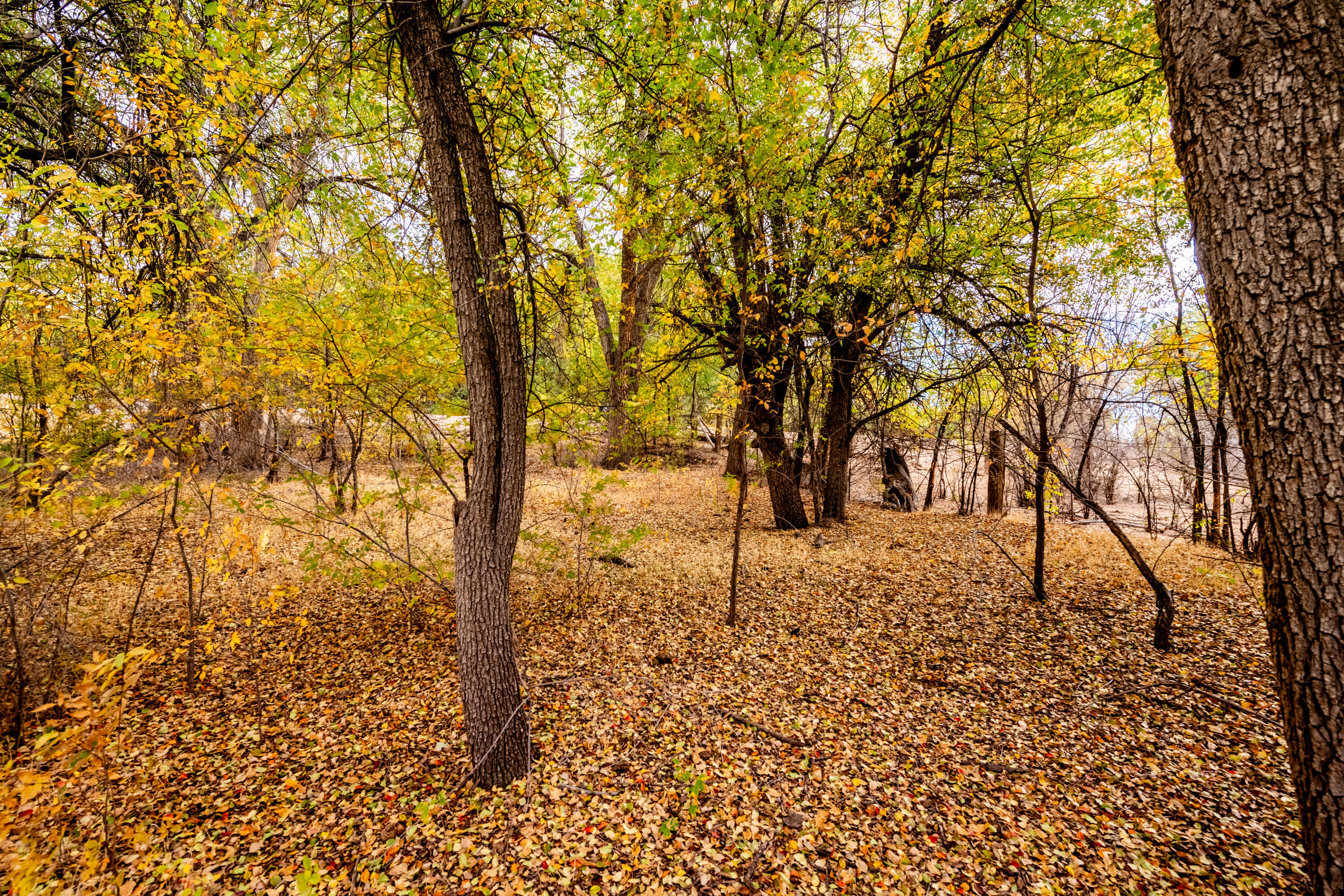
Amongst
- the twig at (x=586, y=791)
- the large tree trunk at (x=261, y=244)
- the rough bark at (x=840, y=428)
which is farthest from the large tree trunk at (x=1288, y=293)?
the rough bark at (x=840, y=428)

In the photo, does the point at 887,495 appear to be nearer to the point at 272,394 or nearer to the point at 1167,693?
the point at 1167,693

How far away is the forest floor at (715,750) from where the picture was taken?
103 inches

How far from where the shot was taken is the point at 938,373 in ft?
21.0

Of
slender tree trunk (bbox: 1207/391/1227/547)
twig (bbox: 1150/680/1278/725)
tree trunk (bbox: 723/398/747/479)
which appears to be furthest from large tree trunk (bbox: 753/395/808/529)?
slender tree trunk (bbox: 1207/391/1227/547)

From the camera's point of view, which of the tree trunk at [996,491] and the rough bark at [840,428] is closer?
the rough bark at [840,428]

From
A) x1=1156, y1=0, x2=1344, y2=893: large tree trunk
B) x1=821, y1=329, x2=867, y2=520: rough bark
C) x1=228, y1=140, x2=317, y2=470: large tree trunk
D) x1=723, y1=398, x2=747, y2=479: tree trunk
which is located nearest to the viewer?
x1=1156, y1=0, x2=1344, y2=893: large tree trunk

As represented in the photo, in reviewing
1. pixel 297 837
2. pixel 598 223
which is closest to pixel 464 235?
pixel 598 223

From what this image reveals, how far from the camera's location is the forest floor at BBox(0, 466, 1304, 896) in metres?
2.60

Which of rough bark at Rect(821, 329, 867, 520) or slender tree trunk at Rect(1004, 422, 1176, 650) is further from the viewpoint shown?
rough bark at Rect(821, 329, 867, 520)

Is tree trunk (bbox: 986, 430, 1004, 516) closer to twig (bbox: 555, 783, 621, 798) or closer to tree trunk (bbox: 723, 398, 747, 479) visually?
tree trunk (bbox: 723, 398, 747, 479)

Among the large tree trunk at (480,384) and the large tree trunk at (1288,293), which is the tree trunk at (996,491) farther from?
the large tree trunk at (480,384)

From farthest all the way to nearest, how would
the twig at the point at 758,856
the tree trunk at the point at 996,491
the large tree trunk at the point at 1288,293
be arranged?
the tree trunk at the point at 996,491
the twig at the point at 758,856
the large tree trunk at the point at 1288,293

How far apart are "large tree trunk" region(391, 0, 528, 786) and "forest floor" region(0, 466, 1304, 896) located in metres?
0.59

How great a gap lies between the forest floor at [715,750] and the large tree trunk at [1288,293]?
161 cm
